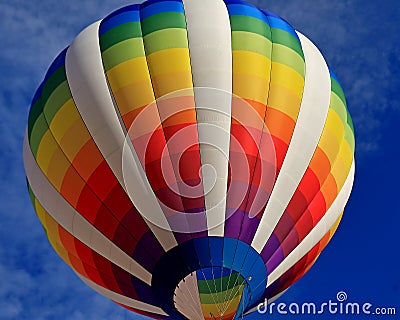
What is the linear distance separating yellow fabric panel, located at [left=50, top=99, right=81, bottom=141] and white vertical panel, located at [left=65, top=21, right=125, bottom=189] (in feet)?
0.37

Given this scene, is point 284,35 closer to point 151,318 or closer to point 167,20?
point 167,20

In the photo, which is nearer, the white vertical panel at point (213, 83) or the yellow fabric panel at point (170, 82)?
the white vertical panel at point (213, 83)

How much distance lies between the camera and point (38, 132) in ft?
35.7

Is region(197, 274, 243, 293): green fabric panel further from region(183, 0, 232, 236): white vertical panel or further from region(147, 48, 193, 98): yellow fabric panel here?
region(147, 48, 193, 98): yellow fabric panel

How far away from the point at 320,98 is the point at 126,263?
4076mm

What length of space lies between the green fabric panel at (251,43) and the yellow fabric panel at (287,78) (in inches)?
10.2

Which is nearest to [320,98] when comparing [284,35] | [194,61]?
[284,35]

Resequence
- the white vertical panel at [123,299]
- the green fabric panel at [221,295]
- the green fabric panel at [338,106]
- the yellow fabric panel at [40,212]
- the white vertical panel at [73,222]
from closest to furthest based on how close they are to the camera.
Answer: the green fabric panel at [221,295], the white vertical panel at [73,222], the white vertical panel at [123,299], the green fabric panel at [338,106], the yellow fabric panel at [40,212]

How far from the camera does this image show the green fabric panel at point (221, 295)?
9664 millimetres

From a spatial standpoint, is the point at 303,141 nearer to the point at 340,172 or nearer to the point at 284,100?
the point at 284,100

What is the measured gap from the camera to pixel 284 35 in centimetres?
1102

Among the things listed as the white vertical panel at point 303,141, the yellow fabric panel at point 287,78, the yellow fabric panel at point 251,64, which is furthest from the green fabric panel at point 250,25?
the white vertical panel at point 303,141

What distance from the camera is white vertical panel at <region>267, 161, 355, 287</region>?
1029 centimetres

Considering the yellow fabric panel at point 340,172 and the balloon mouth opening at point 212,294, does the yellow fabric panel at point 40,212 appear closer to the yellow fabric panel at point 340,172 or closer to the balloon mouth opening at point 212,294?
the balloon mouth opening at point 212,294
